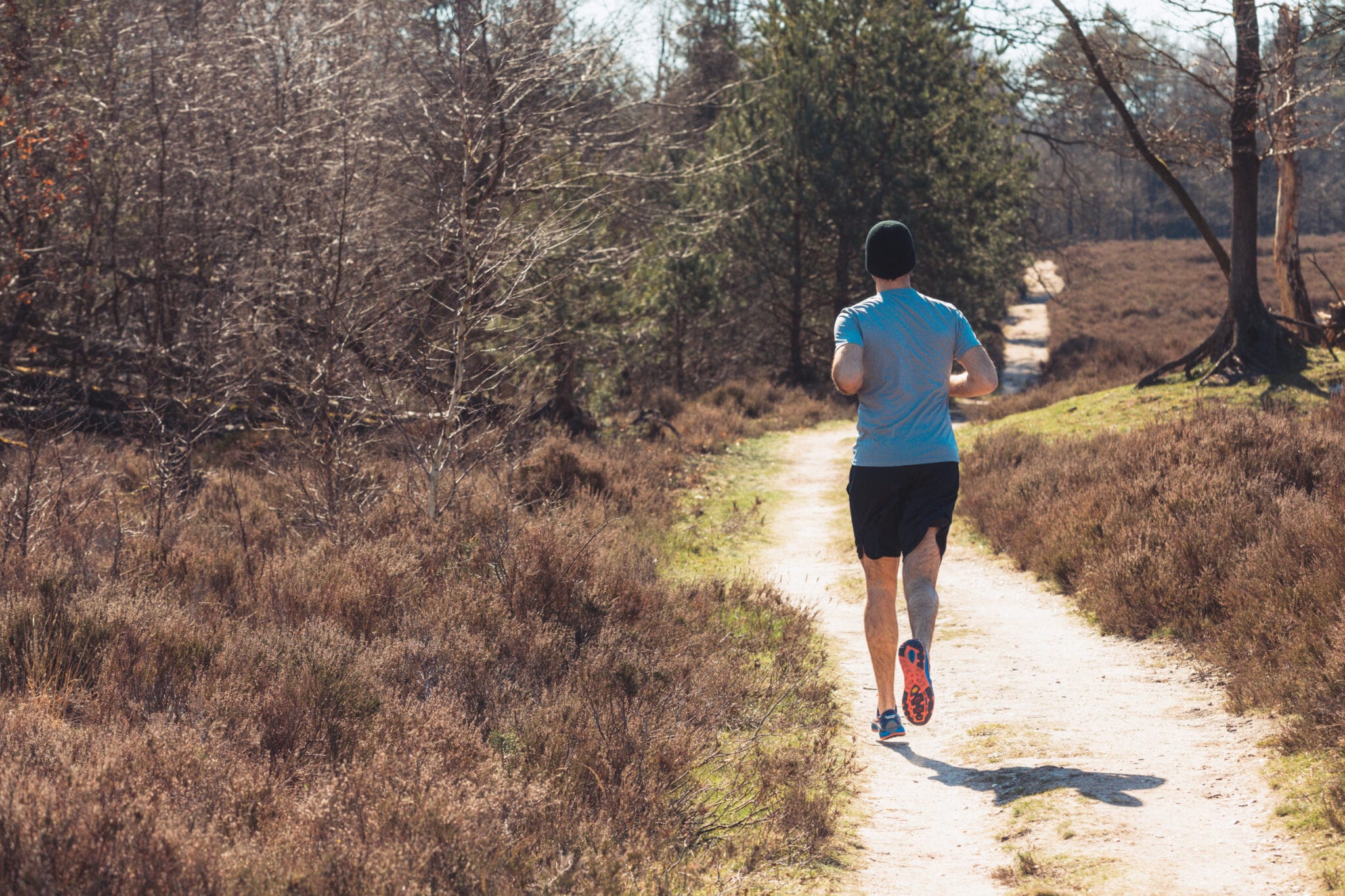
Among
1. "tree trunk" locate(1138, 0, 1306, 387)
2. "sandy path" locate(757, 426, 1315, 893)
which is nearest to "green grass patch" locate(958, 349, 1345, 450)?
"tree trunk" locate(1138, 0, 1306, 387)

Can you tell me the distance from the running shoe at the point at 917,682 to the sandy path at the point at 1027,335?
21.5 m

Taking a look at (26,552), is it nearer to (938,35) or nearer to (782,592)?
(782,592)

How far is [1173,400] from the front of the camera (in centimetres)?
1250

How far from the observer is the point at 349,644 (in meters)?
4.32

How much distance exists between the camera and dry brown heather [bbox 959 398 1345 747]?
4.50 metres

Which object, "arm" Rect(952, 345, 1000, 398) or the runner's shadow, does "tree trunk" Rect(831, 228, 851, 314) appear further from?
the runner's shadow

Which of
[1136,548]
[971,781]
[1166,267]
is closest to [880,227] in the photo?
[971,781]

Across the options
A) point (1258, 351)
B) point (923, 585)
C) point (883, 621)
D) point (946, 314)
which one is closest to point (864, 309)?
point (946, 314)

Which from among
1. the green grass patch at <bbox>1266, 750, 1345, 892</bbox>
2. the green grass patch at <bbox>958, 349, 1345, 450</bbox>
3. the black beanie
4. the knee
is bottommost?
the green grass patch at <bbox>1266, 750, 1345, 892</bbox>

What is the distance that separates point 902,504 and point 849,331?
2.50ft

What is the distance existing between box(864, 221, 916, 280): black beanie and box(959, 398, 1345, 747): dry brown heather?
2.32 m

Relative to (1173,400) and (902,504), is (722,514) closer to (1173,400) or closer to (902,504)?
(1173,400)

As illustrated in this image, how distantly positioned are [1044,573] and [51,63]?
11.5m

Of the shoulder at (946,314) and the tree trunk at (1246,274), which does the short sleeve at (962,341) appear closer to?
the shoulder at (946,314)
